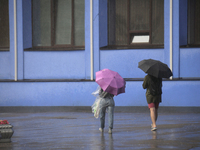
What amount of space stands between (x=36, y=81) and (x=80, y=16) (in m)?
3.35

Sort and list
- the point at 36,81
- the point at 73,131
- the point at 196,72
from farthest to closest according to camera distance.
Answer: the point at 36,81 → the point at 196,72 → the point at 73,131

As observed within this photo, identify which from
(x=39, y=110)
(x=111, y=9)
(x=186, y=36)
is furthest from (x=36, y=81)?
(x=186, y=36)

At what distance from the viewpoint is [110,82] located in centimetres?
870

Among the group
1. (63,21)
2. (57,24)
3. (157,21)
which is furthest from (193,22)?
(57,24)

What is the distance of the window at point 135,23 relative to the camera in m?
15.7

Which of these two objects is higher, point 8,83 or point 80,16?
point 80,16

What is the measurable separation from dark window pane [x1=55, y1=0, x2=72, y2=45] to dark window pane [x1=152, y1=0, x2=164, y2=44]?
360cm

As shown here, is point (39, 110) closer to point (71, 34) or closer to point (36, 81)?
point (36, 81)

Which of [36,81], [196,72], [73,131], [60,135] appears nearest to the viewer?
[60,135]

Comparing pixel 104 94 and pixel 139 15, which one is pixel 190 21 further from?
pixel 104 94

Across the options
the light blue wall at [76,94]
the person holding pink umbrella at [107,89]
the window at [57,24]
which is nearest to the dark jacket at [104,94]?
the person holding pink umbrella at [107,89]

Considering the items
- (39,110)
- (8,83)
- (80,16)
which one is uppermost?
(80,16)

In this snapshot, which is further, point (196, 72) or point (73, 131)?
point (196, 72)

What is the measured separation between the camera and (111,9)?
1619cm
